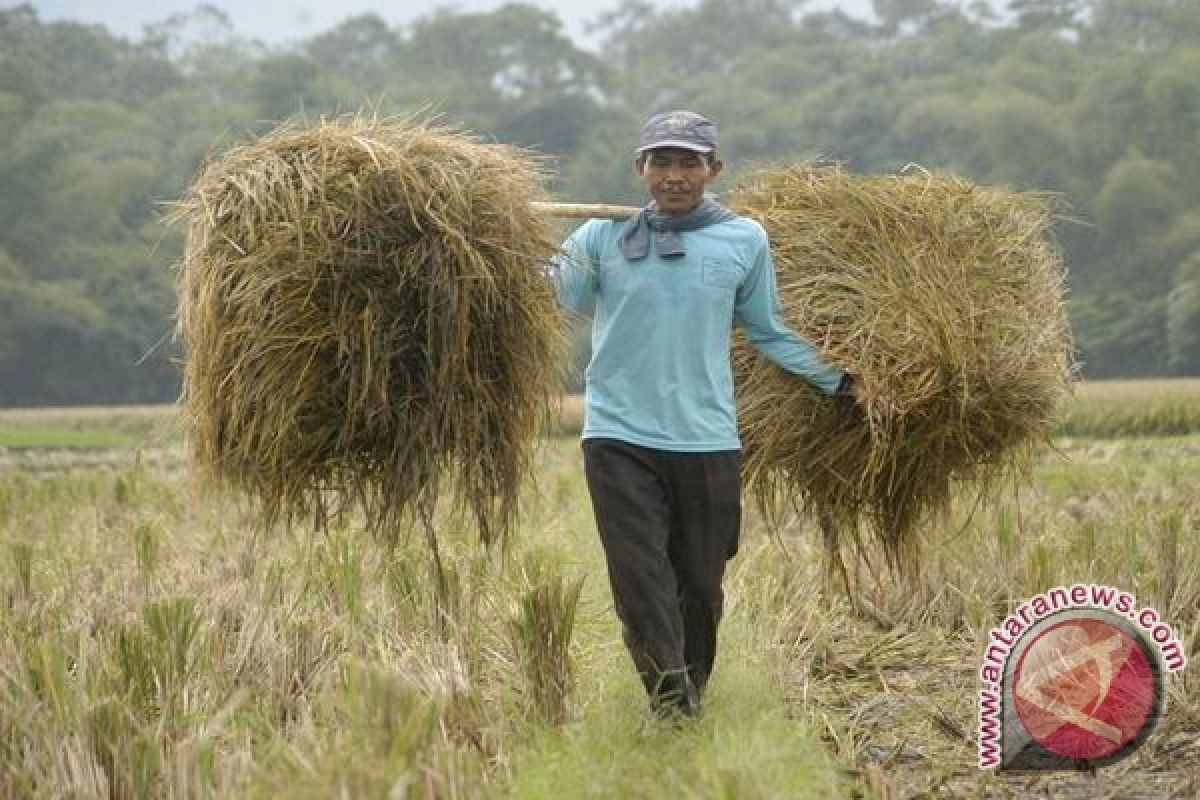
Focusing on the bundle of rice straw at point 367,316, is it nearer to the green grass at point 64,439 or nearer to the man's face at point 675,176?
the man's face at point 675,176

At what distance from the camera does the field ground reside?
384 centimetres

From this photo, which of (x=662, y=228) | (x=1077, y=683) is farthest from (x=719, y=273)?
(x=1077, y=683)

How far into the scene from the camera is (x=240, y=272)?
186 inches

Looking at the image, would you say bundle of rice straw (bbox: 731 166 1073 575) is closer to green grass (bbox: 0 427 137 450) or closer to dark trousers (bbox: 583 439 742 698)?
dark trousers (bbox: 583 439 742 698)

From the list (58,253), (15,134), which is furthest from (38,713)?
A: (15,134)

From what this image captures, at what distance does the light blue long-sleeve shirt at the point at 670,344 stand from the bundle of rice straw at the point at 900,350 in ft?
2.16

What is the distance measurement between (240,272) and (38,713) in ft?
3.97

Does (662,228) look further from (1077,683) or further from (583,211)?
(1077,683)

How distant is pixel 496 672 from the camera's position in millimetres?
5355

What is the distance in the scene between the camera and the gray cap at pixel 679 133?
15.5 ft

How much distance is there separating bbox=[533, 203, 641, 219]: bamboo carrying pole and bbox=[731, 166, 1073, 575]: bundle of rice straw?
0.74m

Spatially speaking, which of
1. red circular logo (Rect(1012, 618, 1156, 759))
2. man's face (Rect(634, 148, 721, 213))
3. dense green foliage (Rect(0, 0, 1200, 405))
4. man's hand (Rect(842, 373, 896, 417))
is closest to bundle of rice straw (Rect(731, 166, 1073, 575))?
man's hand (Rect(842, 373, 896, 417))

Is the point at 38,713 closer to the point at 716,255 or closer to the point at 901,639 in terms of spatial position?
the point at 716,255

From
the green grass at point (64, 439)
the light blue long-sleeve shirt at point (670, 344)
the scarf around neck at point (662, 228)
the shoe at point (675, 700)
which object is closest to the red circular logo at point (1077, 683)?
the shoe at point (675, 700)
